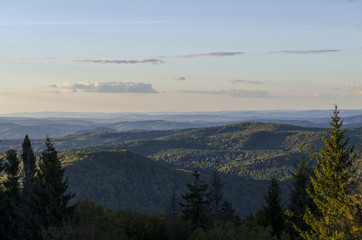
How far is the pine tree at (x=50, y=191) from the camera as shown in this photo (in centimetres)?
5241

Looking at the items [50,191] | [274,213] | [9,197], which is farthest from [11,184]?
[274,213]

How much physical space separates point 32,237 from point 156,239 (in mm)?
19151

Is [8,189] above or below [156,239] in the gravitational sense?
above

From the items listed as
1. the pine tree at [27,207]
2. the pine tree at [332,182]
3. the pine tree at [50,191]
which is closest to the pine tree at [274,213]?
the pine tree at [332,182]

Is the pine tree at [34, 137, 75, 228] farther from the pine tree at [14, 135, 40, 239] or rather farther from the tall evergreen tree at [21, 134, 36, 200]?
the tall evergreen tree at [21, 134, 36, 200]

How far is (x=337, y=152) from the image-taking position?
40094 millimetres

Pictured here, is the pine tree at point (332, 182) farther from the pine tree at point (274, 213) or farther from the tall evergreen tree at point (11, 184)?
the tall evergreen tree at point (11, 184)

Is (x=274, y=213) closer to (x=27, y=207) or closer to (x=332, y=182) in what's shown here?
(x=332, y=182)

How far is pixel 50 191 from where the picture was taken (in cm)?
5253

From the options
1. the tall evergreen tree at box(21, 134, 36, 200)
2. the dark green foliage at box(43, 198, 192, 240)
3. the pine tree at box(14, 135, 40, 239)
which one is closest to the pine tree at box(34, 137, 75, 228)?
the pine tree at box(14, 135, 40, 239)

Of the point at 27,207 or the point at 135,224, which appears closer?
the point at 27,207

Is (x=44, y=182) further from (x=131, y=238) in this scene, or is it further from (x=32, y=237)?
(x=131, y=238)

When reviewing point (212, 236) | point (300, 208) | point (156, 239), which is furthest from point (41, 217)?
point (300, 208)

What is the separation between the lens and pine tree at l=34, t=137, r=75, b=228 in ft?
172
